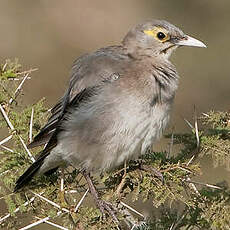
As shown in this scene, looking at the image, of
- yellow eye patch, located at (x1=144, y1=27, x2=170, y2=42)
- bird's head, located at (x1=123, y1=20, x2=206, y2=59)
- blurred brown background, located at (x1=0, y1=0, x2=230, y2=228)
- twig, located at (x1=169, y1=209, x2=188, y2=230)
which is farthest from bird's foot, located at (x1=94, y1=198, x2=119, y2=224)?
blurred brown background, located at (x1=0, y1=0, x2=230, y2=228)

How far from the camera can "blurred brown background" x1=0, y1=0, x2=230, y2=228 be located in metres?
10.5

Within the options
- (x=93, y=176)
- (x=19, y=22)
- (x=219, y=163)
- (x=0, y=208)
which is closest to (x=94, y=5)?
(x=19, y=22)

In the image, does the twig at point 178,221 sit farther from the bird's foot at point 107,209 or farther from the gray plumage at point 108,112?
the gray plumage at point 108,112

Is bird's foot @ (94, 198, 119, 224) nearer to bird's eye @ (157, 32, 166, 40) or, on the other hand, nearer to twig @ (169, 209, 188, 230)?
twig @ (169, 209, 188, 230)

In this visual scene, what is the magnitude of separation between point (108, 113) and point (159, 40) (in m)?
0.97

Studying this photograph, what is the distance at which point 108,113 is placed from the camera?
4.93m

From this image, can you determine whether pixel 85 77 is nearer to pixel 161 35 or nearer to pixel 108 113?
pixel 108 113

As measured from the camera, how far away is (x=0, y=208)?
8.01m

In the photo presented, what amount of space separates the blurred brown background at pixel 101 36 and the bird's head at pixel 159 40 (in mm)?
4395

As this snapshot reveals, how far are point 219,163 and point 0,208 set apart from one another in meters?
4.47

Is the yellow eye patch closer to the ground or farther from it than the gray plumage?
farther from it

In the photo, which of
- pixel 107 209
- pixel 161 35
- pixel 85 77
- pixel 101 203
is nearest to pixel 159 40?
pixel 161 35

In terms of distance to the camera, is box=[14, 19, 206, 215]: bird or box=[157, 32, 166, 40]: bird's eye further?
box=[157, 32, 166, 40]: bird's eye

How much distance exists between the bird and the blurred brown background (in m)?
4.81
